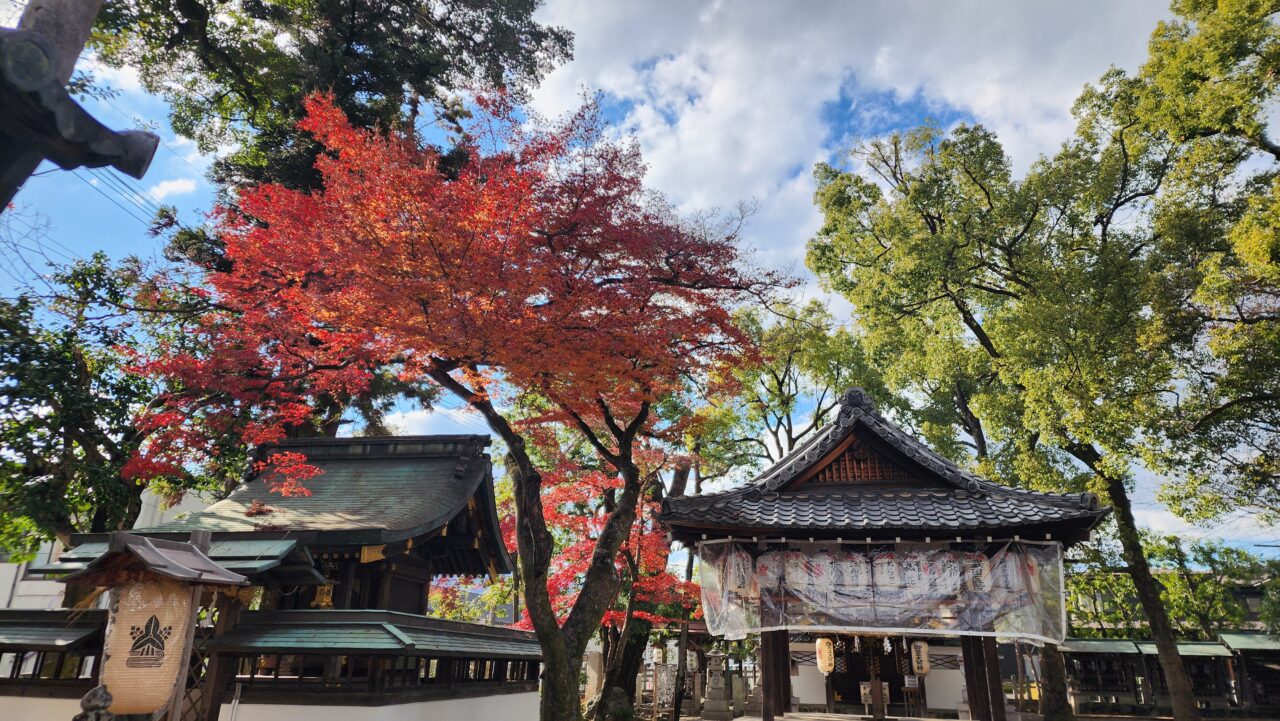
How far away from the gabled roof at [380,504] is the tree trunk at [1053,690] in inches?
742

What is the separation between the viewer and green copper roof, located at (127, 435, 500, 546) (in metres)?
12.8

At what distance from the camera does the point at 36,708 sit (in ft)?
36.4

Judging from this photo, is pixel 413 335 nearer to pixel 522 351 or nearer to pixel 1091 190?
pixel 522 351

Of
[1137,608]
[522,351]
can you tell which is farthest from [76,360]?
[1137,608]

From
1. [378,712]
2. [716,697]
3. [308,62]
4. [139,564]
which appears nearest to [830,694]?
[378,712]

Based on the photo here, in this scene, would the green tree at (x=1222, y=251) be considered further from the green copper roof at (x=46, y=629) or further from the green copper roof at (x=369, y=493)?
the green copper roof at (x=46, y=629)

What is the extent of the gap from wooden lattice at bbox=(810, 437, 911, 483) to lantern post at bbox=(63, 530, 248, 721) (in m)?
9.39

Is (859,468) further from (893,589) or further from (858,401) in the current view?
(893,589)

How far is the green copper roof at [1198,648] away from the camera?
2844 centimetres

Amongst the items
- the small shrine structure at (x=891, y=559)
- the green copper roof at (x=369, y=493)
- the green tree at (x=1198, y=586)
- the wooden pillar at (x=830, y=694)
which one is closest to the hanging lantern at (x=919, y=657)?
the small shrine structure at (x=891, y=559)

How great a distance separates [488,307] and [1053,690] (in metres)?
23.2

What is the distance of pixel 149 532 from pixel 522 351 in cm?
839

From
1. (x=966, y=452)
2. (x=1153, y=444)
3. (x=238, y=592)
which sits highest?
(x=966, y=452)

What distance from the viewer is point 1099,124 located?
Answer: 1995 cm
